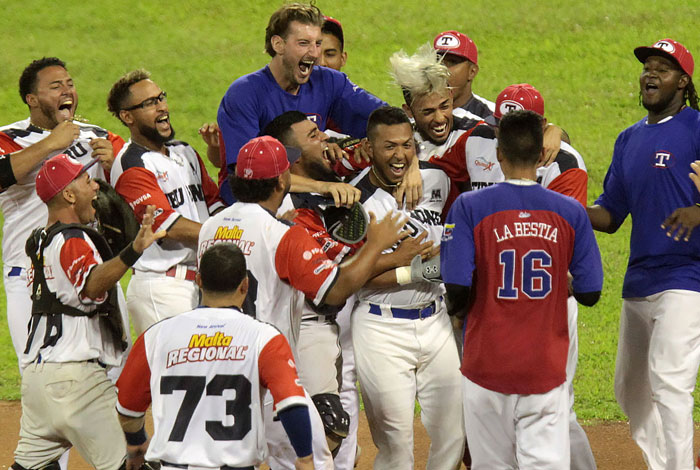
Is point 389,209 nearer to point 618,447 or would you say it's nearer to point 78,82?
point 618,447

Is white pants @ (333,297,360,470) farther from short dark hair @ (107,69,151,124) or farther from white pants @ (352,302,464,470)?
short dark hair @ (107,69,151,124)

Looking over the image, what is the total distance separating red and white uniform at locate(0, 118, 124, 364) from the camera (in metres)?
7.08

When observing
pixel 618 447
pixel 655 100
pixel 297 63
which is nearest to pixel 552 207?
pixel 655 100

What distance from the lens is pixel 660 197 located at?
6.75 metres

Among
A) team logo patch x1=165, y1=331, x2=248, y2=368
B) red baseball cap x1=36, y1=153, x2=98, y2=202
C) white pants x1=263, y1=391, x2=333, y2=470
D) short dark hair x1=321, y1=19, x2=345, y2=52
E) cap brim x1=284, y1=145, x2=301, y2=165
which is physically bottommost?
white pants x1=263, y1=391, x2=333, y2=470

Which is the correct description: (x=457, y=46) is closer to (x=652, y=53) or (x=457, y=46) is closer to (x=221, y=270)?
(x=652, y=53)

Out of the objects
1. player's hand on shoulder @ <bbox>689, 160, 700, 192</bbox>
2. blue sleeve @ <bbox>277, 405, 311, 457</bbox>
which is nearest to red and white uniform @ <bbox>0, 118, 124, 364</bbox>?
blue sleeve @ <bbox>277, 405, 311, 457</bbox>

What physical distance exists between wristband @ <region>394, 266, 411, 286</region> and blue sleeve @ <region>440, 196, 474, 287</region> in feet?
2.57

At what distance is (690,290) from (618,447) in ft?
7.94

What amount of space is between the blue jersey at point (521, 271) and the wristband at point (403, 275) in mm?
814

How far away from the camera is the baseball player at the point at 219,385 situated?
4.84 m

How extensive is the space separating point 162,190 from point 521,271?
2910 millimetres

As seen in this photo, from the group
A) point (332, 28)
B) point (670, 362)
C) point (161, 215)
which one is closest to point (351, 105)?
point (161, 215)

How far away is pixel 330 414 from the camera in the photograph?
6.17m
